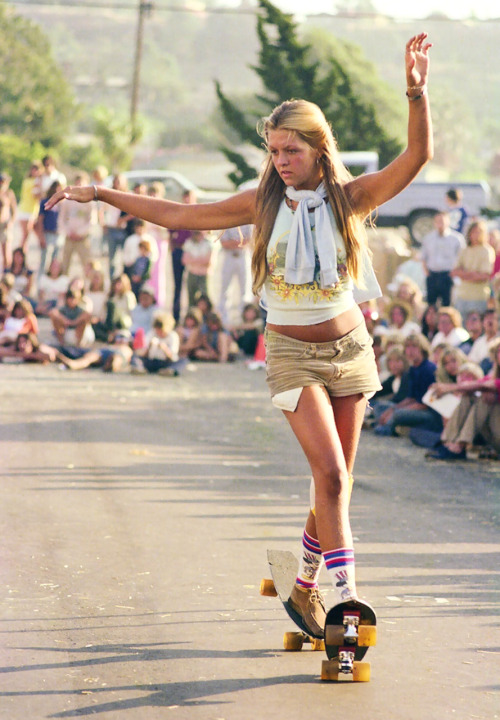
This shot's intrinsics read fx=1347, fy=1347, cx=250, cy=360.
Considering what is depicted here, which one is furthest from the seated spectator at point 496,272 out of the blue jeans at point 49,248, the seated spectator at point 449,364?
the blue jeans at point 49,248

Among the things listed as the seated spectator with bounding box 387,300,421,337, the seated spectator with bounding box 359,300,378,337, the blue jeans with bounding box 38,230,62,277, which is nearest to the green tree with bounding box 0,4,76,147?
the blue jeans with bounding box 38,230,62,277

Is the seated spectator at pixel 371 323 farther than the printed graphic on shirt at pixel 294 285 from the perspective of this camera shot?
Yes

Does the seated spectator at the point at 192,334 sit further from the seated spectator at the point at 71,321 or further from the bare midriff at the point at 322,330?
the bare midriff at the point at 322,330

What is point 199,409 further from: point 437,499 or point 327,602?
point 327,602

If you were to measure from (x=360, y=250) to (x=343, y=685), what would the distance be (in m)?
1.60

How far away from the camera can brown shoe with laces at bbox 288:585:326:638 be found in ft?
17.1

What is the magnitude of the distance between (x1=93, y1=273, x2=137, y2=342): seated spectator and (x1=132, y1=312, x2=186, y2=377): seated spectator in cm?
72

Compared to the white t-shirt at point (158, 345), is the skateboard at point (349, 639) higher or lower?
higher

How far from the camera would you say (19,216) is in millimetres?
21984

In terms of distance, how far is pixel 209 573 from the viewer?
6.48 meters

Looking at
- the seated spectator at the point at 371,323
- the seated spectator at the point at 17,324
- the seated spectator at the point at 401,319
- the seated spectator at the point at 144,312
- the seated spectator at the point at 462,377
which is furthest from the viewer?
the seated spectator at the point at 144,312

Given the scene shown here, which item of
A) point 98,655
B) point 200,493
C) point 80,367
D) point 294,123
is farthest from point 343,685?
point 80,367

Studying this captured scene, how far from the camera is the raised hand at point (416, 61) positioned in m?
4.77

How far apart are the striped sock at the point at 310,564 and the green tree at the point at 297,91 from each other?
27464 mm
